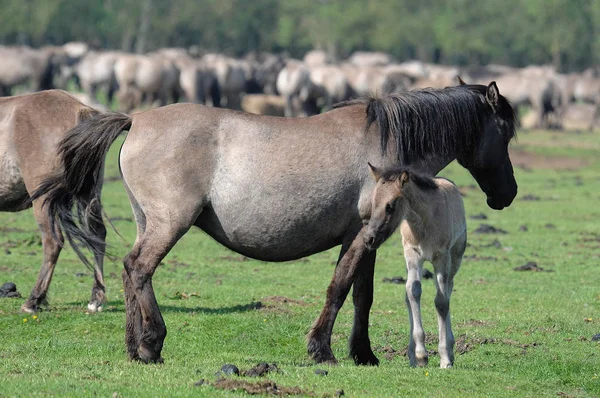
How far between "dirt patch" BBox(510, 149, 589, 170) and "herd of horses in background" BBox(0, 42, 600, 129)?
36.2 feet

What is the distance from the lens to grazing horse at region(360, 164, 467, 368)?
31.2ft

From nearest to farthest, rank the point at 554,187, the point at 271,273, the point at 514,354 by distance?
the point at 514,354
the point at 271,273
the point at 554,187

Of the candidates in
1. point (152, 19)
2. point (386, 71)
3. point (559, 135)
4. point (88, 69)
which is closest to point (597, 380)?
point (559, 135)

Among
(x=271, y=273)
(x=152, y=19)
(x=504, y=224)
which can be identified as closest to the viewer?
(x=271, y=273)

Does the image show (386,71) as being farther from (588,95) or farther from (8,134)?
(8,134)

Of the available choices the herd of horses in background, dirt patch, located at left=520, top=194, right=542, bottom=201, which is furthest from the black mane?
the herd of horses in background

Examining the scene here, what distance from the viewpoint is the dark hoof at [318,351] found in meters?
9.76

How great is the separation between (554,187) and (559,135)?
15415 mm

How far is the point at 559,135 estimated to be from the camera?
142 ft

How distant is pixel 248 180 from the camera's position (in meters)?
9.65

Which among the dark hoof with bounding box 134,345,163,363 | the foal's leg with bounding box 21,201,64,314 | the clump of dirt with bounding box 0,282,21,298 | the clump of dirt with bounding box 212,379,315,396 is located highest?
the clump of dirt with bounding box 212,379,315,396

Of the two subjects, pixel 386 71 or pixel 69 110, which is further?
pixel 386 71

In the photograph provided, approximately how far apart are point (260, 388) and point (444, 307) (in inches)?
100

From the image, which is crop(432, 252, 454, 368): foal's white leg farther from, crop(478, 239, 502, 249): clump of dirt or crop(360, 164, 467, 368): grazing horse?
crop(478, 239, 502, 249): clump of dirt
